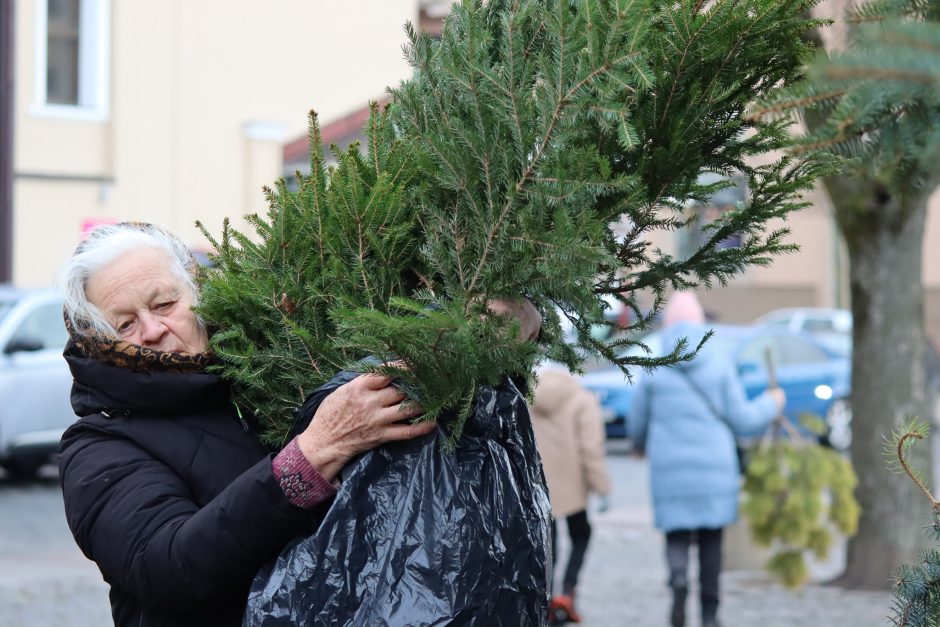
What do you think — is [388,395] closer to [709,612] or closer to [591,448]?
[709,612]

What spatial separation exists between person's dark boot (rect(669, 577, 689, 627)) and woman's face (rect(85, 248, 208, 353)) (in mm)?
4668

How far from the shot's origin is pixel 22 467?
38.8ft

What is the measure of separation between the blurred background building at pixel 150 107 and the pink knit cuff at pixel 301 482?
13.1 m

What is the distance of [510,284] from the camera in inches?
73.2

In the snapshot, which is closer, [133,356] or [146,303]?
[133,356]

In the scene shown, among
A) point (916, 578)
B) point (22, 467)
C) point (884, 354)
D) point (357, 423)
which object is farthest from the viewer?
point (22, 467)

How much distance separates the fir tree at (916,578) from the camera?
6.48 feet

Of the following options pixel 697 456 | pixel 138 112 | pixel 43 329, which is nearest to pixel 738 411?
pixel 697 456

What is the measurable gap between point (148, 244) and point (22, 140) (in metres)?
15.0

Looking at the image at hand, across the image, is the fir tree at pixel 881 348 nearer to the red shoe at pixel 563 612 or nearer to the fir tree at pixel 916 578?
the red shoe at pixel 563 612

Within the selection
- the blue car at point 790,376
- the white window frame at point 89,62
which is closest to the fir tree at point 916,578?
the blue car at point 790,376

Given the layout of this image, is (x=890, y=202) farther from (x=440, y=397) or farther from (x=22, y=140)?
(x=22, y=140)

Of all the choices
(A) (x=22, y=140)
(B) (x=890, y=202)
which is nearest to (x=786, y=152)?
(B) (x=890, y=202)

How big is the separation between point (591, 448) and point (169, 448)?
5.05 m
